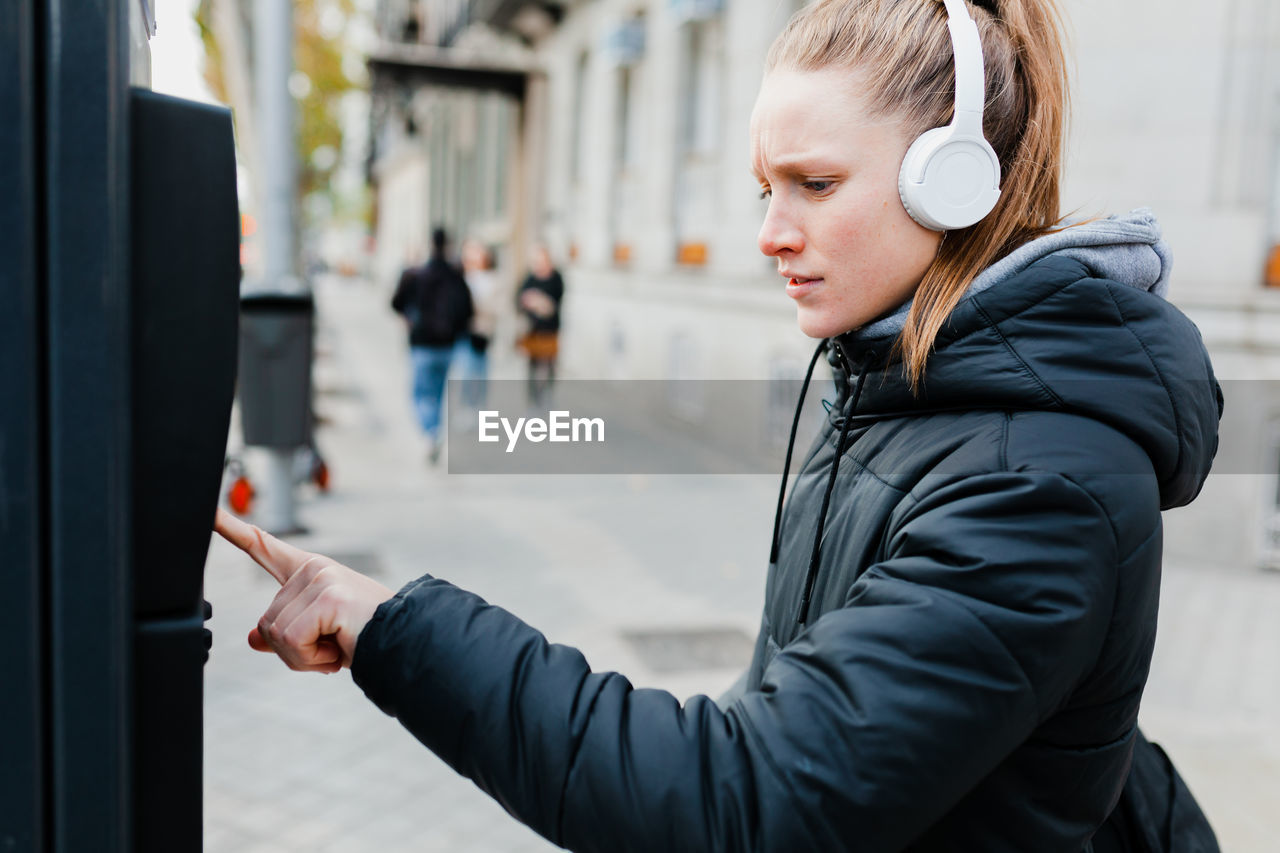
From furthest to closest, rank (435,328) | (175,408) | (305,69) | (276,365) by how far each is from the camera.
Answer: (305,69)
(435,328)
(276,365)
(175,408)

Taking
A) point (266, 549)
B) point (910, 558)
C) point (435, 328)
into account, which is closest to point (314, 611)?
point (266, 549)

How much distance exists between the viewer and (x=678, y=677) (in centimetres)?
497

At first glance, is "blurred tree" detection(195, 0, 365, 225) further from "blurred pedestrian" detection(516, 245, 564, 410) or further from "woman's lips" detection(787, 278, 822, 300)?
"woman's lips" detection(787, 278, 822, 300)

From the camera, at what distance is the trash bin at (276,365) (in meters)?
6.77

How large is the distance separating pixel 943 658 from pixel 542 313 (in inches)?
466

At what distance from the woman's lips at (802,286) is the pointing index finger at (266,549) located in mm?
Result: 592

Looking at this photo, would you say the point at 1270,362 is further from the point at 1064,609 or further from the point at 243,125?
the point at 243,125

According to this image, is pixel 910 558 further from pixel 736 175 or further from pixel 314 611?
pixel 736 175

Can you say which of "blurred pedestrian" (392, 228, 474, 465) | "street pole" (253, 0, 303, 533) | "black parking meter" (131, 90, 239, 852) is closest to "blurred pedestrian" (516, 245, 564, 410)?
"blurred pedestrian" (392, 228, 474, 465)

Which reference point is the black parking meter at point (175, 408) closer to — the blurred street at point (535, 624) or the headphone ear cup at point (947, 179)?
the headphone ear cup at point (947, 179)

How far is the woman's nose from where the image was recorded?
4.27 ft

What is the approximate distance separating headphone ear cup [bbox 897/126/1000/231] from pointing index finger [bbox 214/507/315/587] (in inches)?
28.3

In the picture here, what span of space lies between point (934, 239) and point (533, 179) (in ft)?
61.2

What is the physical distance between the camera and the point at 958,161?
124cm
